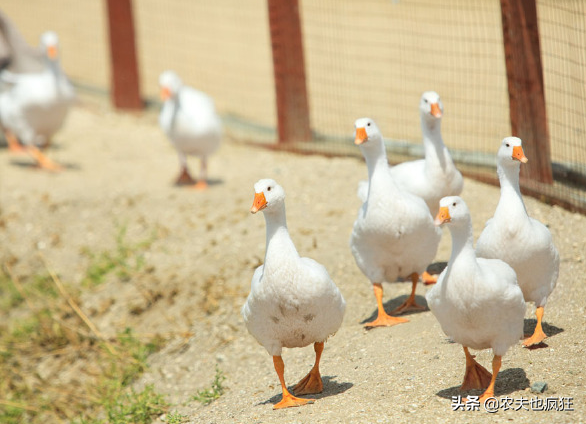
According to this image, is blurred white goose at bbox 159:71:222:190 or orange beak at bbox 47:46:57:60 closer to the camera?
blurred white goose at bbox 159:71:222:190

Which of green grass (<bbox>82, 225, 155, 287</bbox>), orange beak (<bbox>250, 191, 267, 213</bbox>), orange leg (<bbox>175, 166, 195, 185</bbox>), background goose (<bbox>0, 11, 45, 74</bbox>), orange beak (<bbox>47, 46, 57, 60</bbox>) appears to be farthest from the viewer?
background goose (<bbox>0, 11, 45, 74</bbox>)

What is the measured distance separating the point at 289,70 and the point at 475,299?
5687 mm

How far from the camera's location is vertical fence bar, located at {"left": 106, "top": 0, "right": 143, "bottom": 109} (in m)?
11.8

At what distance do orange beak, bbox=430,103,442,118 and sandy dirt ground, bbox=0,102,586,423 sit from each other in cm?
113

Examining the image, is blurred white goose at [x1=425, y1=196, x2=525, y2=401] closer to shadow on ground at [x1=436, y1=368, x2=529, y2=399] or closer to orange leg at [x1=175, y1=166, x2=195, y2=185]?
shadow on ground at [x1=436, y1=368, x2=529, y2=399]

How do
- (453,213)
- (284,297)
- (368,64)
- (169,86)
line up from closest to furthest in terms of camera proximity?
(453,213)
(284,297)
(169,86)
(368,64)

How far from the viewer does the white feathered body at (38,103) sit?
9805 millimetres

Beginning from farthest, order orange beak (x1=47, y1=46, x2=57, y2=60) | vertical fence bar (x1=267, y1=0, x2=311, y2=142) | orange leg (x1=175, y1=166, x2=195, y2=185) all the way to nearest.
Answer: orange beak (x1=47, y1=46, x2=57, y2=60), vertical fence bar (x1=267, y1=0, x2=311, y2=142), orange leg (x1=175, y1=166, x2=195, y2=185)

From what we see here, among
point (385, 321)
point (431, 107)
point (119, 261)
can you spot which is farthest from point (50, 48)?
point (385, 321)

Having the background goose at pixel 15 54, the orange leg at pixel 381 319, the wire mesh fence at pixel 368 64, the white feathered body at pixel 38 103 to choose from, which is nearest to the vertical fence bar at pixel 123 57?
the wire mesh fence at pixel 368 64

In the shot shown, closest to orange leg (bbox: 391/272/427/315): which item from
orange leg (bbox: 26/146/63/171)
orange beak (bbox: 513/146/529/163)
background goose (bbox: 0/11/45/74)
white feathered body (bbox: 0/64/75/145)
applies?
orange beak (bbox: 513/146/529/163)

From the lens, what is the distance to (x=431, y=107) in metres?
5.87

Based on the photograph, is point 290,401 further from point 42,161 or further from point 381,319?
point 42,161

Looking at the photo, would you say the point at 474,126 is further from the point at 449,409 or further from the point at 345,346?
the point at 449,409
